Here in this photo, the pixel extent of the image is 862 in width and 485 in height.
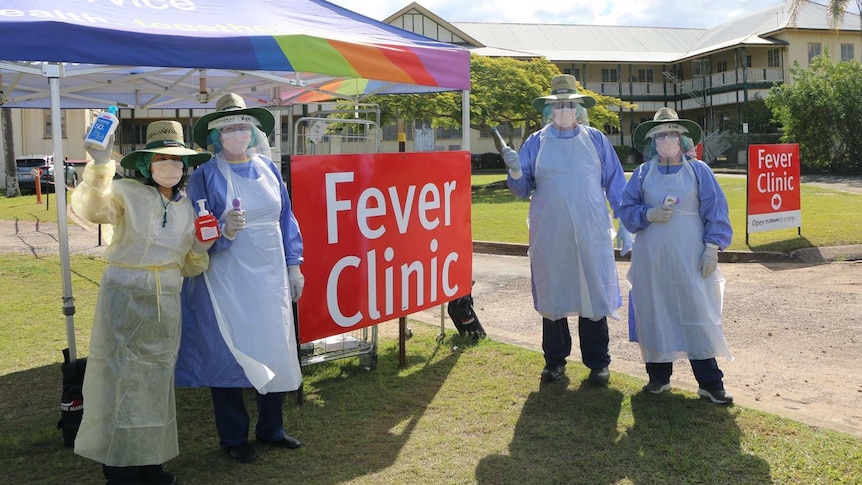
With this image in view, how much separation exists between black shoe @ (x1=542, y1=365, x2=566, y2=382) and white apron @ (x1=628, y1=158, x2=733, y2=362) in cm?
71

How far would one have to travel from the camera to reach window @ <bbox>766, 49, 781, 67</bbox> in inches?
1684

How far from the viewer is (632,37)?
5097 centimetres

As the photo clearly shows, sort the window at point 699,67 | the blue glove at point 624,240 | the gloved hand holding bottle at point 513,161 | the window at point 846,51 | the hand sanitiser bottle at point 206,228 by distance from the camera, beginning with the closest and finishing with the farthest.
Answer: the hand sanitiser bottle at point 206,228, the gloved hand holding bottle at point 513,161, the blue glove at point 624,240, the window at point 846,51, the window at point 699,67

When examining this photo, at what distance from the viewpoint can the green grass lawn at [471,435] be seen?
393cm

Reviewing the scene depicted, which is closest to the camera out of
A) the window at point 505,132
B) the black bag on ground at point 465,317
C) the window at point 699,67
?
the black bag on ground at point 465,317

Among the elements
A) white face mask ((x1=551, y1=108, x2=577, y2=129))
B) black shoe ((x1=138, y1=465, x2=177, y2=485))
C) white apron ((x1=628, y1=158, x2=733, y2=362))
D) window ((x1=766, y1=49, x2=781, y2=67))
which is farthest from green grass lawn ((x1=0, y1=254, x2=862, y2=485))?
window ((x1=766, y1=49, x2=781, y2=67))

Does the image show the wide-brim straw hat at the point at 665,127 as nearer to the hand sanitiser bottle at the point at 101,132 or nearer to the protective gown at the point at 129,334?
the protective gown at the point at 129,334

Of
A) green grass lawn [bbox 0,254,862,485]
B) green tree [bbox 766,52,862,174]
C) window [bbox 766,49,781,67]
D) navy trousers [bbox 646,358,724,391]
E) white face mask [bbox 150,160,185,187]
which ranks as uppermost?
window [bbox 766,49,781,67]

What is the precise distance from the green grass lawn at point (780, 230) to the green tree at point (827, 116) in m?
9.50

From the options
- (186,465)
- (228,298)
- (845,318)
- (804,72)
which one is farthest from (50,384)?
(804,72)

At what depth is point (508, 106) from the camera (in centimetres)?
2672

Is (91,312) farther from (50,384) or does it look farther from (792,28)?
(792,28)

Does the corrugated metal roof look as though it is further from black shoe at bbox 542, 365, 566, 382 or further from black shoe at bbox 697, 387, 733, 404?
black shoe at bbox 697, 387, 733, 404

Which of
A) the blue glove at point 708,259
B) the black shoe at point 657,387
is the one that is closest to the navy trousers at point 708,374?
the black shoe at point 657,387
